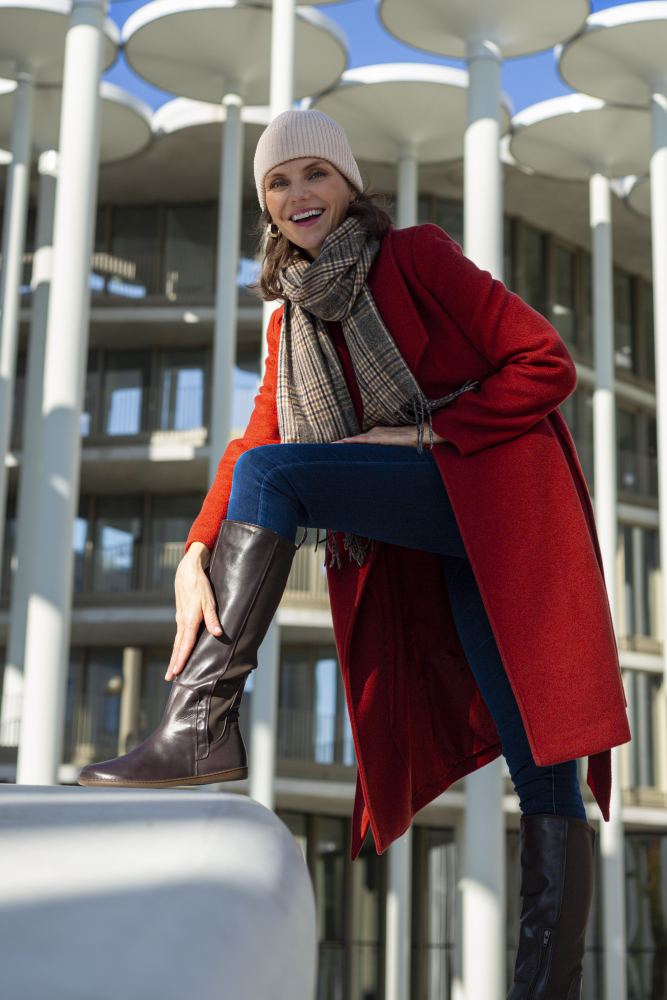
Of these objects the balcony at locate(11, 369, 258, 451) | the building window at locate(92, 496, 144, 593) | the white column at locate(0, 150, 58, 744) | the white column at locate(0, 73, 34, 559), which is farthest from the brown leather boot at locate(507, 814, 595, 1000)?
the balcony at locate(11, 369, 258, 451)

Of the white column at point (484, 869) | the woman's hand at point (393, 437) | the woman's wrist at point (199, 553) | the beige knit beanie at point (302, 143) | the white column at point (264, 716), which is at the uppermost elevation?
the beige knit beanie at point (302, 143)

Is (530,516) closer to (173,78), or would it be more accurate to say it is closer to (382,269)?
(382,269)

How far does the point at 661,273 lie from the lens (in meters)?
16.9

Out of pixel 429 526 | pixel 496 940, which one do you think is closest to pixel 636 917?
pixel 496 940

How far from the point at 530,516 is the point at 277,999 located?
1583 mm

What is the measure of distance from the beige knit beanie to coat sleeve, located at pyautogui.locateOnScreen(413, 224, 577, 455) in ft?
0.98

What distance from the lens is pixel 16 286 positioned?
1961 cm

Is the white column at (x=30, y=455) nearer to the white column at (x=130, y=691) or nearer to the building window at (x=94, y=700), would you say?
the building window at (x=94, y=700)

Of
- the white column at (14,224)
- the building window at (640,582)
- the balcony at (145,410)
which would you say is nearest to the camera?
the white column at (14,224)

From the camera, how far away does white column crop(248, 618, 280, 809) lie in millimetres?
12969

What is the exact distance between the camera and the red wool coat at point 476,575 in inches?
83.0

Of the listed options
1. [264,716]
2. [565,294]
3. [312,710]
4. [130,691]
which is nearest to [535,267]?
[565,294]

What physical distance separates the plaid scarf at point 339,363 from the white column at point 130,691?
2089 cm

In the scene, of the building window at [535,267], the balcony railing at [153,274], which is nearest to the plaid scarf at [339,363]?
the balcony railing at [153,274]
